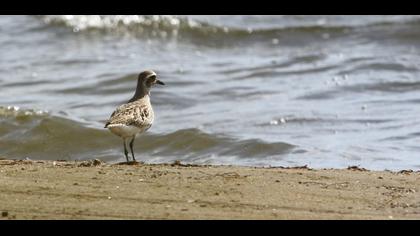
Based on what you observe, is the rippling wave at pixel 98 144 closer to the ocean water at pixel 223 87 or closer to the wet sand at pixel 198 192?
the ocean water at pixel 223 87

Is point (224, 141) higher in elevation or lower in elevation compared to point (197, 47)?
lower

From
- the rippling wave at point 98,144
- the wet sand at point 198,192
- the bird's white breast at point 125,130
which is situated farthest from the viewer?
the rippling wave at point 98,144

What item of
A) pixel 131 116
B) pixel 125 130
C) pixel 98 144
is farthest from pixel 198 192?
pixel 98 144

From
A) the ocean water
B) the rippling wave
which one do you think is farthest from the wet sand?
the rippling wave

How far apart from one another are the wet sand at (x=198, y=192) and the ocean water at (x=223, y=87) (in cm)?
230

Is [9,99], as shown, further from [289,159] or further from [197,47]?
[197,47]

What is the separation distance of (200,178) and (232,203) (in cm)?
100

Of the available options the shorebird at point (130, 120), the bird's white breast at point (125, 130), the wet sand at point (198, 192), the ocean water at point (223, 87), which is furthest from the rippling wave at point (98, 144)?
the wet sand at point (198, 192)

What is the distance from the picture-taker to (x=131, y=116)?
34.4ft

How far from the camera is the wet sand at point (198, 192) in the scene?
298 inches

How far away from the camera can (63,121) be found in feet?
46.1

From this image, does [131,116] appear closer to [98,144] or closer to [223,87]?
[98,144]
